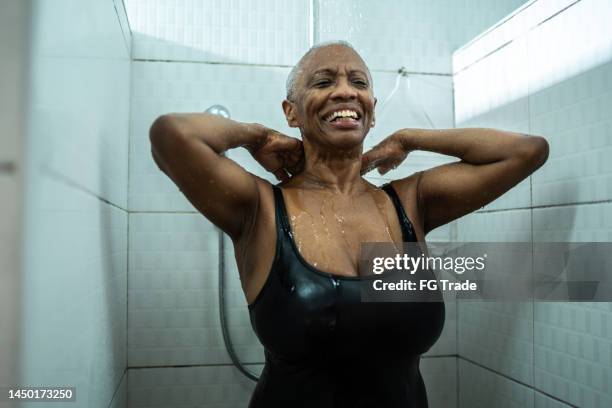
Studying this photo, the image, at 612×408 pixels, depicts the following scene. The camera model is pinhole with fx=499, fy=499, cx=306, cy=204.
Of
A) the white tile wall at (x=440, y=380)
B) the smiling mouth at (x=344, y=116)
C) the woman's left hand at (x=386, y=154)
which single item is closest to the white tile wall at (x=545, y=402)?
the white tile wall at (x=440, y=380)

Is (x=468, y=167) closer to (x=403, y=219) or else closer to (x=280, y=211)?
(x=403, y=219)

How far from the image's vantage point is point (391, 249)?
84 centimetres

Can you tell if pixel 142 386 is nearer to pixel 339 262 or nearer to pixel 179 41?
pixel 339 262

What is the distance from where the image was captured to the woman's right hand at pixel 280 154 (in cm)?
93

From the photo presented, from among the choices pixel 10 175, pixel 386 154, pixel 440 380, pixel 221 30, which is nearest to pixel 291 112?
pixel 386 154

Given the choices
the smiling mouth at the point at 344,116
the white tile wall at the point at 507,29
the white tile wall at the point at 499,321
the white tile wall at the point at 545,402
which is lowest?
the white tile wall at the point at 545,402

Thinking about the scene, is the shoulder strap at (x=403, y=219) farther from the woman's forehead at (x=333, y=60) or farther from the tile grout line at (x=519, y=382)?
the tile grout line at (x=519, y=382)

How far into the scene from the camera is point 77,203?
66cm

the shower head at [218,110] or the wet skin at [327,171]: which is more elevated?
the shower head at [218,110]

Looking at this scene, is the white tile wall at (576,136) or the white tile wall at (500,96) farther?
the white tile wall at (500,96)

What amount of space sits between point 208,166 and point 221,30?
516 millimetres

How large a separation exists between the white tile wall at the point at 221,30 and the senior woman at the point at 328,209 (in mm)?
247

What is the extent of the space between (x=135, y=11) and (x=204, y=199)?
0.58m

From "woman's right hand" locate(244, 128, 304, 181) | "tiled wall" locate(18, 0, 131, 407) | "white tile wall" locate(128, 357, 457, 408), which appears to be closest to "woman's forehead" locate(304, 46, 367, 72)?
"woman's right hand" locate(244, 128, 304, 181)
